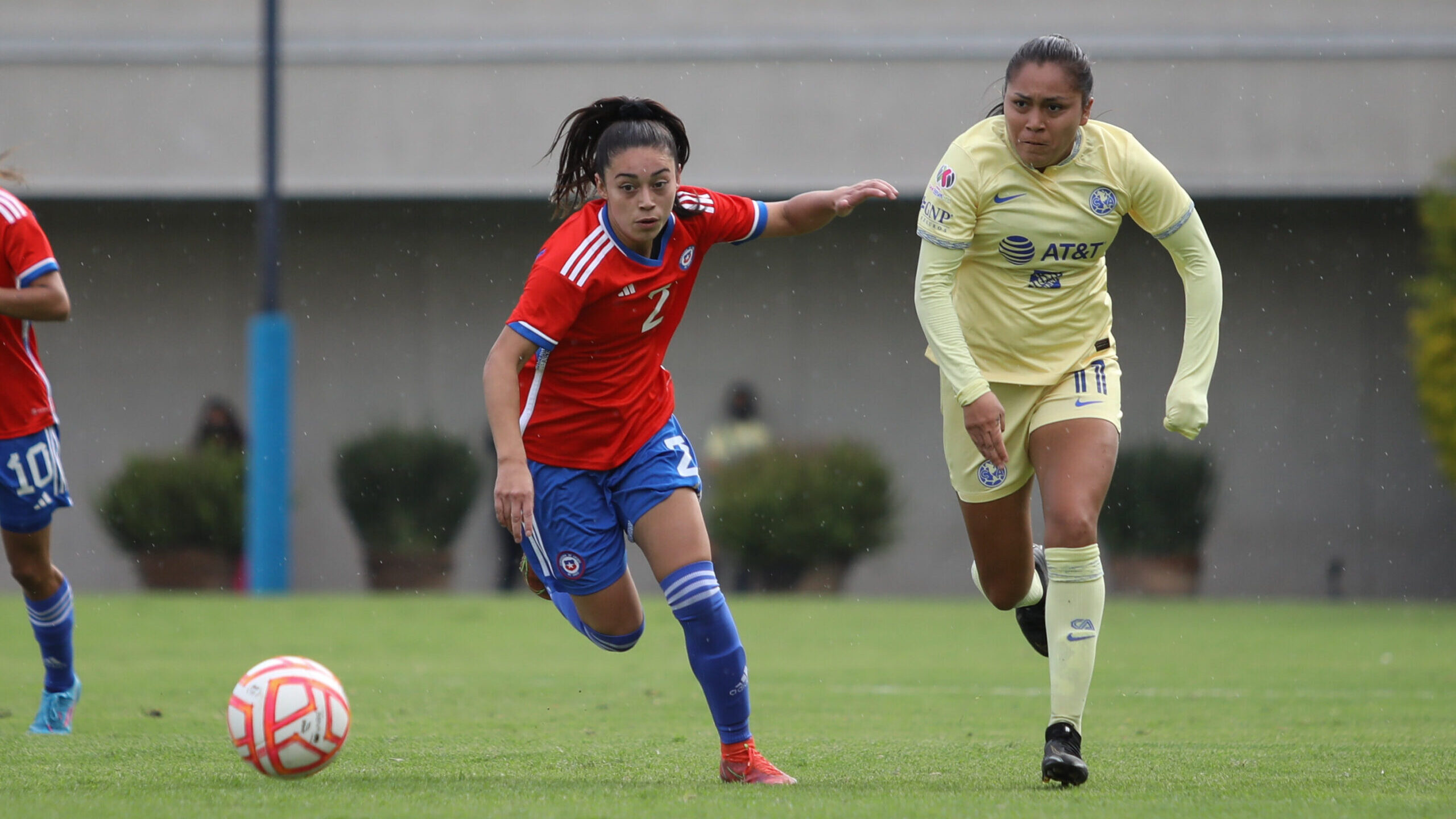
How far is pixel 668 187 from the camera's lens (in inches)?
193

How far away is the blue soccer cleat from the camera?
625 cm

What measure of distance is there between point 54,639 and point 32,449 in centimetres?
83

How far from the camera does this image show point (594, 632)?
17.8 ft

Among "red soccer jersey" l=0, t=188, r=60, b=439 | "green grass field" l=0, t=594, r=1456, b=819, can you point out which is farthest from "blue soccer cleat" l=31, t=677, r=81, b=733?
"red soccer jersey" l=0, t=188, r=60, b=439

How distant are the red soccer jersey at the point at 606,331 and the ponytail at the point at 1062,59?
1.09 m

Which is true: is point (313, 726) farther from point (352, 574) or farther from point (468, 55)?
point (352, 574)

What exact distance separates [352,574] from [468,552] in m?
1.53

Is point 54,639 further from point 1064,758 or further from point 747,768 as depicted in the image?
point 1064,758

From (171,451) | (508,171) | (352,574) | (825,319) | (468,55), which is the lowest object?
(352,574)

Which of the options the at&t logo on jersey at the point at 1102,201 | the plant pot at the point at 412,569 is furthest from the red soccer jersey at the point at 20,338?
the plant pot at the point at 412,569

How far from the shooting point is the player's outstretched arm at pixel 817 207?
17.4 feet

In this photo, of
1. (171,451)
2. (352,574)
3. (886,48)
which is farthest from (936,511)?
(171,451)

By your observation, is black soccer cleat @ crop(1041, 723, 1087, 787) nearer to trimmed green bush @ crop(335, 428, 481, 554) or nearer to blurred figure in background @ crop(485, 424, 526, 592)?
trimmed green bush @ crop(335, 428, 481, 554)

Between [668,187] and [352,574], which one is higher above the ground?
[668,187]
